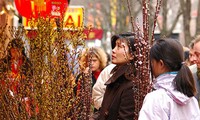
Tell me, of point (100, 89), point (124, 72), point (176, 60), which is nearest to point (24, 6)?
point (100, 89)

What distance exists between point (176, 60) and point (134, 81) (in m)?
0.55

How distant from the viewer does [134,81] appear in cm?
449

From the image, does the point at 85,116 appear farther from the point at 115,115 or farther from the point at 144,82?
the point at 144,82

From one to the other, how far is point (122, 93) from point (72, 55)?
1.83 feet

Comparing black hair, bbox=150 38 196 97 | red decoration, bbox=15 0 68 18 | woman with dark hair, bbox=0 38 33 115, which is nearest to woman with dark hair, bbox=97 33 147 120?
woman with dark hair, bbox=0 38 33 115

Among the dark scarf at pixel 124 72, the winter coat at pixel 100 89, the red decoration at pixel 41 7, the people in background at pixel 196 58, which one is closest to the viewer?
the dark scarf at pixel 124 72

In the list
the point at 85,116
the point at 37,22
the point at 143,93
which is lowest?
the point at 85,116

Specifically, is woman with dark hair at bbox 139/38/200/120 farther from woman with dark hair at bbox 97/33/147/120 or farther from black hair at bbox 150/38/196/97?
woman with dark hair at bbox 97/33/147/120

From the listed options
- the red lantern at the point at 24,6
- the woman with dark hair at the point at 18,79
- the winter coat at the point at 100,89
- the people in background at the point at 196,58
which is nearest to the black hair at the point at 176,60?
the woman with dark hair at the point at 18,79

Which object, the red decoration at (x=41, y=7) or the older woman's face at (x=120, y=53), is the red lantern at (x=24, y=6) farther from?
the older woman's face at (x=120, y=53)

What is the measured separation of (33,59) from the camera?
16.3 ft

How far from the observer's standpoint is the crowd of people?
3.89 metres

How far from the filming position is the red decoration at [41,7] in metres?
6.40

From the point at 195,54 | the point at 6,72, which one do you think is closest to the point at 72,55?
the point at 6,72
